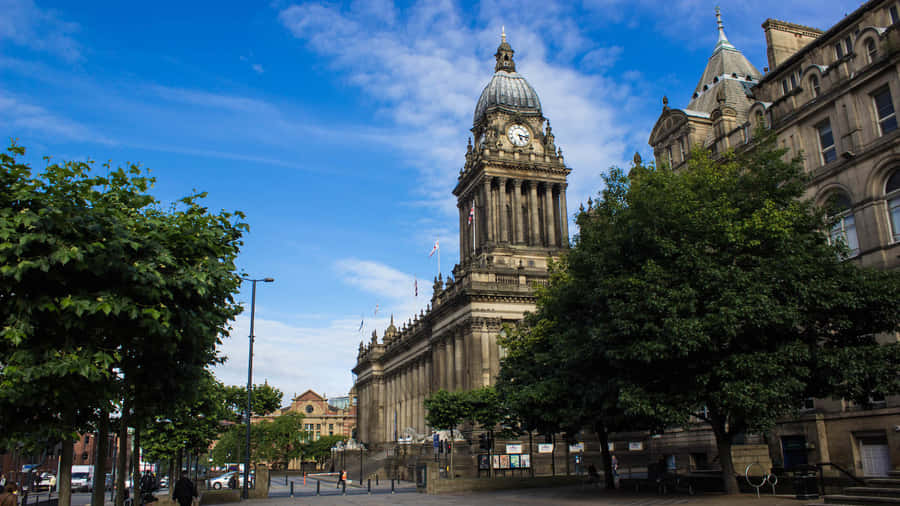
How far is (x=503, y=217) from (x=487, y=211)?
1.78 metres

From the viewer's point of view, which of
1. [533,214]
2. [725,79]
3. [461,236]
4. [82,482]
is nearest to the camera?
[725,79]

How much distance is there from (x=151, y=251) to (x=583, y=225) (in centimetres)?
1967

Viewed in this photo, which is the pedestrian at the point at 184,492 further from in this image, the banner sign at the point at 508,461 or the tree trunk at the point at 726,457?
the banner sign at the point at 508,461

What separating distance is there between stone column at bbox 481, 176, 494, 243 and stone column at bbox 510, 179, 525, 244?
2852 mm

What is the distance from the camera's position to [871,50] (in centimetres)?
3014

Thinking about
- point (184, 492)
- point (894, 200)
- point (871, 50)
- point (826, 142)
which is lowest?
point (184, 492)

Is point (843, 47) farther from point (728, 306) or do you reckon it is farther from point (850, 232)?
point (728, 306)

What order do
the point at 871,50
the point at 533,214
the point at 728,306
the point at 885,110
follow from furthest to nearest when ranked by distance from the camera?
the point at 533,214 < the point at 871,50 < the point at 885,110 < the point at 728,306

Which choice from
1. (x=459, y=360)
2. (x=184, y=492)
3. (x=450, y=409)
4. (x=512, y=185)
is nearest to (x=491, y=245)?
(x=512, y=185)

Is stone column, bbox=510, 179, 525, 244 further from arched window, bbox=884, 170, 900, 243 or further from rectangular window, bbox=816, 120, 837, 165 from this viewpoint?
arched window, bbox=884, 170, 900, 243

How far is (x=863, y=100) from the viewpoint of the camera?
98.7ft

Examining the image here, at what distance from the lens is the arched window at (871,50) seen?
29797 mm

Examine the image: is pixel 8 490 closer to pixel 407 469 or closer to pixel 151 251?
pixel 151 251

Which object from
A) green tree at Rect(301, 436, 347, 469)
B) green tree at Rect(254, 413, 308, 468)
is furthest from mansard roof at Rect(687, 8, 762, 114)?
green tree at Rect(301, 436, 347, 469)
